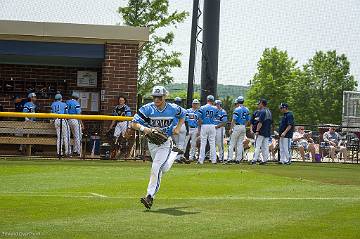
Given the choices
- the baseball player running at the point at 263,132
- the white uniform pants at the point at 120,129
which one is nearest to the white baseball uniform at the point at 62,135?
the white uniform pants at the point at 120,129

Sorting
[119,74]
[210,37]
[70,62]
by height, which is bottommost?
[119,74]

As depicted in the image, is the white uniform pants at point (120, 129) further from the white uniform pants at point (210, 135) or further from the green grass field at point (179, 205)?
the green grass field at point (179, 205)

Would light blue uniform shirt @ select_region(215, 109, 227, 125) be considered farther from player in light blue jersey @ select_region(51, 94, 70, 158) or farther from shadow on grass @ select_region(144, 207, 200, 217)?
shadow on grass @ select_region(144, 207, 200, 217)

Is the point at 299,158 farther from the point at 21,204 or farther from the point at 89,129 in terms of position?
the point at 21,204

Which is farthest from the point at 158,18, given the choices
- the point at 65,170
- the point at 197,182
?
the point at 197,182

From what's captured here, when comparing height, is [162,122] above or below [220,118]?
above

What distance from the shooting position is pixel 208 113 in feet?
85.9

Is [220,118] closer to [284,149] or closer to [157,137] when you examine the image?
[284,149]

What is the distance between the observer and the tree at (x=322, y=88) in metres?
70.2

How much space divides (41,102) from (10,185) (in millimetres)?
13118

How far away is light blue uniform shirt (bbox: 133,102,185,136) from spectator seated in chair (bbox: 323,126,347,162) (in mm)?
19355

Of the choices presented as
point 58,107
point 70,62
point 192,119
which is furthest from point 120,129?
point 70,62

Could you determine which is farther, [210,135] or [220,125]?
[220,125]

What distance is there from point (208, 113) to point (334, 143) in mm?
7382
